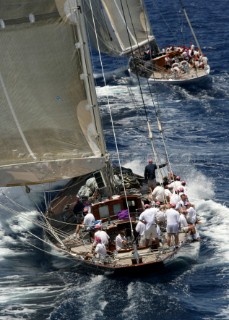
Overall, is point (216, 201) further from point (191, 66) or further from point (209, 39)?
point (209, 39)

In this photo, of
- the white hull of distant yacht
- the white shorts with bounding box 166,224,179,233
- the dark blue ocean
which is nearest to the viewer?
the dark blue ocean

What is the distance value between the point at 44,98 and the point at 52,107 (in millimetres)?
519

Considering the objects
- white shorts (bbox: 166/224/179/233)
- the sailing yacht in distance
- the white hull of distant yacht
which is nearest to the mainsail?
white shorts (bbox: 166/224/179/233)

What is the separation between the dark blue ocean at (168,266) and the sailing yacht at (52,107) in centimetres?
115

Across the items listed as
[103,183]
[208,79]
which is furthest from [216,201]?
[208,79]

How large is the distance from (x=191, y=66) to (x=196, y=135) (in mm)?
15837

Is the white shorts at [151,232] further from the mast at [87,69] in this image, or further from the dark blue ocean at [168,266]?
the mast at [87,69]

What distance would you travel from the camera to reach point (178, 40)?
90.8m

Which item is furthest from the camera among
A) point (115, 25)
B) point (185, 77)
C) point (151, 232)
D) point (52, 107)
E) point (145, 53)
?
point (145, 53)

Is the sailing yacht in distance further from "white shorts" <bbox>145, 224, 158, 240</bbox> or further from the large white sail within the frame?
"white shorts" <bbox>145, 224, 158, 240</bbox>

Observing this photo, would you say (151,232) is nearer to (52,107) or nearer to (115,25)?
(52,107)

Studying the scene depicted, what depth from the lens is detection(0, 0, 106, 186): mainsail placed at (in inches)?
1625

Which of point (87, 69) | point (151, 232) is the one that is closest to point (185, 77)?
point (87, 69)

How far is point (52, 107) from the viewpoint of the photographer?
139ft
